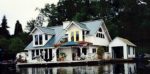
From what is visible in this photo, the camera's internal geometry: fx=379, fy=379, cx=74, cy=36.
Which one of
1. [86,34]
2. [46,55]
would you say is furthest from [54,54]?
[86,34]

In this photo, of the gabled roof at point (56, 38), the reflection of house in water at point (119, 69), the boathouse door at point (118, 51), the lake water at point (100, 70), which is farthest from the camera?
the boathouse door at point (118, 51)

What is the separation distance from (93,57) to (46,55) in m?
7.92

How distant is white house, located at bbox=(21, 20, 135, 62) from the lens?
42.5 metres

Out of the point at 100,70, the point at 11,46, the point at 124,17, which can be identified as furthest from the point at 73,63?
the point at 124,17

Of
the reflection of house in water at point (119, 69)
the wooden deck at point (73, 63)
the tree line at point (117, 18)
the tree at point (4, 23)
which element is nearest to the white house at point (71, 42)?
the wooden deck at point (73, 63)

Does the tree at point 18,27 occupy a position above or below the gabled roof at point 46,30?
above

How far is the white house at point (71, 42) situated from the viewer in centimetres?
4253

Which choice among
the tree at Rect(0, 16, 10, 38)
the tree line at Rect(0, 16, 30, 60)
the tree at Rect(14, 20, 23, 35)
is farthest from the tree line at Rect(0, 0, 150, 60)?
the tree at Rect(14, 20, 23, 35)

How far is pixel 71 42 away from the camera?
4216 cm

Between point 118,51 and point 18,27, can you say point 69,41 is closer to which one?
point 118,51

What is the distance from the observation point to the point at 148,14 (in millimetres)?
52875

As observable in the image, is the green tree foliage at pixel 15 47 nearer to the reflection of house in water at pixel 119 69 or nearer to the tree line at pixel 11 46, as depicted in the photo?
the tree line at pixel 11 46

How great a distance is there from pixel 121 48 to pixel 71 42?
713 centimetres

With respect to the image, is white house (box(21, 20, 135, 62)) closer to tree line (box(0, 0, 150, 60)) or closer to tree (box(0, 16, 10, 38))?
tree line (box(0, 0, 150, 60))
